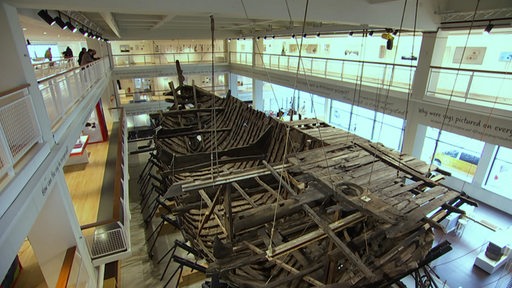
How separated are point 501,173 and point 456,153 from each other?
1.42 metres

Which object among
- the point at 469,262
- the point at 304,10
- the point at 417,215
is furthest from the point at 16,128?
the point at 469,262

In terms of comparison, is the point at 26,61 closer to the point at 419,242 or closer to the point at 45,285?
the point at 45,285

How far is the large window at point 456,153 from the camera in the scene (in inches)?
368

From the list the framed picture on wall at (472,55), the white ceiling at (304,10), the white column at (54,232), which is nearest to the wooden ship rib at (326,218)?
the white column at (54,232)

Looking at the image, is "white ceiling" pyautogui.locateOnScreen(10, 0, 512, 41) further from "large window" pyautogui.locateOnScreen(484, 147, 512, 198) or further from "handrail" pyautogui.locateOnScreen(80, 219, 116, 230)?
"large window" pyautogui.locateOnScreen(484, 147, 512, 198)

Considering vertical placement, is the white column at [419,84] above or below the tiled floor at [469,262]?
above

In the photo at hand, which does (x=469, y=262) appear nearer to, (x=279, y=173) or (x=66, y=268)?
(x=279, y=173)

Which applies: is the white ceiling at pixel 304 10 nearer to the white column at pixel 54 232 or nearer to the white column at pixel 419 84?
the white column at pixel 419 84

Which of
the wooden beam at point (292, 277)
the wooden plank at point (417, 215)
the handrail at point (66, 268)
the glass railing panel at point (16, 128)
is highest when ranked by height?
the glass railing panel at point (16, 128)

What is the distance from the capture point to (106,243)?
488 centimetres

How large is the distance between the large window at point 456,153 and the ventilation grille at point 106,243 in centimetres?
933

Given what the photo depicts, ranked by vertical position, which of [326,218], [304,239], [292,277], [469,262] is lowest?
[469,262]

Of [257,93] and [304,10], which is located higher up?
[304,10]

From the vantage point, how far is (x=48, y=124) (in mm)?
3557
